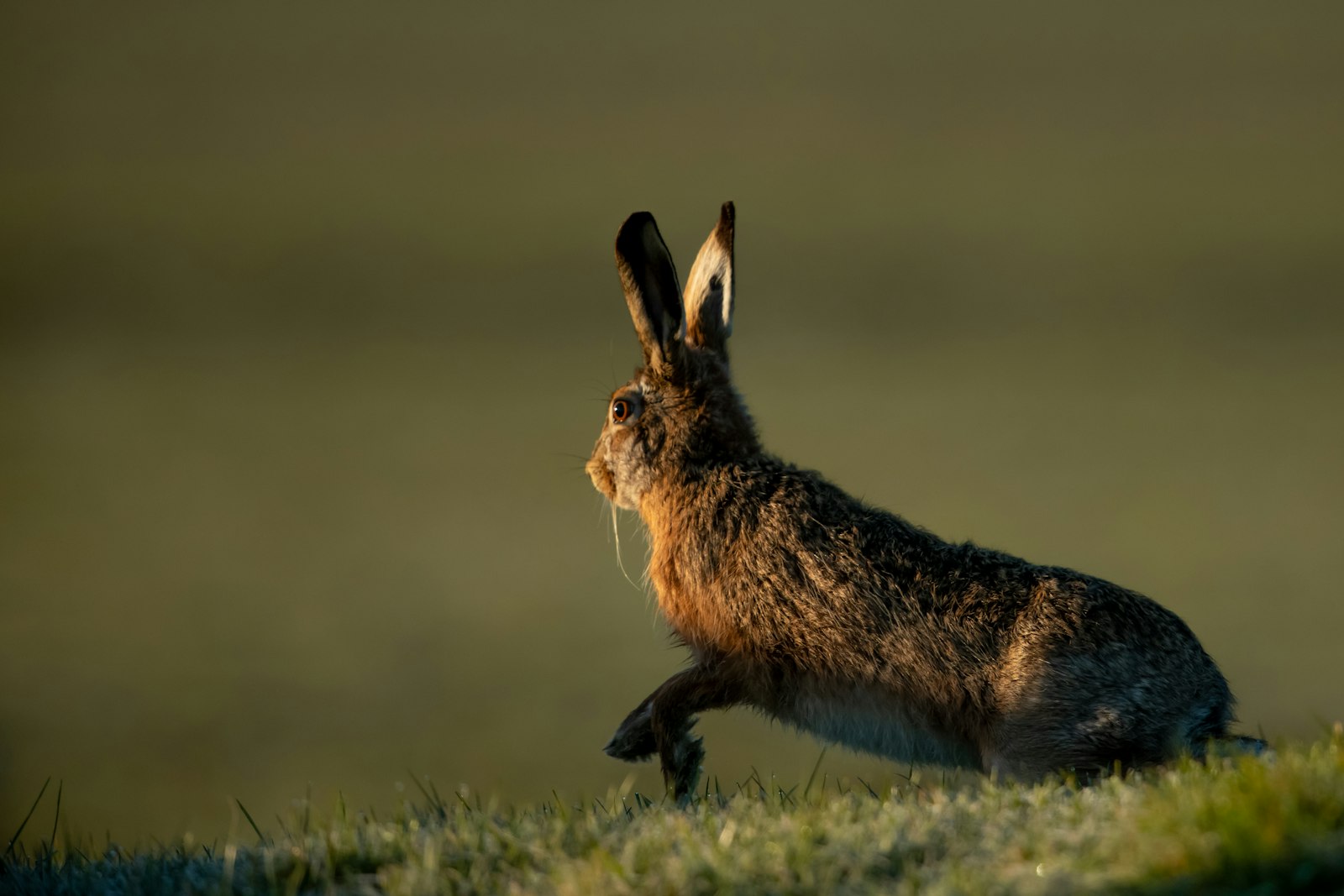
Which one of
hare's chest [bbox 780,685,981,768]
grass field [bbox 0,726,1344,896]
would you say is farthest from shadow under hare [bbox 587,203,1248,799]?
grass field [bbox 0,726,1344,896]

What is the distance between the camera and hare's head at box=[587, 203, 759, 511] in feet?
28.4

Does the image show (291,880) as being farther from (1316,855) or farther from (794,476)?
(794,476)

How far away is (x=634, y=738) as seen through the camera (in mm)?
8055

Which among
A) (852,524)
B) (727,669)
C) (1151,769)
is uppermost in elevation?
(852,524)

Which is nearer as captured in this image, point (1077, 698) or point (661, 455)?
point (1077, 698)

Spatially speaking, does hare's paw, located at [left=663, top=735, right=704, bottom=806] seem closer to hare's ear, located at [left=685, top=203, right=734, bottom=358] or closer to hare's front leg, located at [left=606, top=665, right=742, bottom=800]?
hare's front leg, located at [left=606, top=665, right=742, bottom=800]

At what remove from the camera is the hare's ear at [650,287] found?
8.48 m

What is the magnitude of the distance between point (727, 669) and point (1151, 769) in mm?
2448

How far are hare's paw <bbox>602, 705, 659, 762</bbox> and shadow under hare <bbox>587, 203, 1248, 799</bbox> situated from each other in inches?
0.4

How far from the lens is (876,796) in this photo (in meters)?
6.11

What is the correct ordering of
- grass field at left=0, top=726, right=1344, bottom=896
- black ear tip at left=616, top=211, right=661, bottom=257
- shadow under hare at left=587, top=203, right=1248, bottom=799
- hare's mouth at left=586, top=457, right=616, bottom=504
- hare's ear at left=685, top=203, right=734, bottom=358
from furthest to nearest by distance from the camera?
hare's mouth at left=586, top=457, right=616, bottom=504, hare's ear at left=685, top=203, right=734, bottom=358, black ear tip at left=616, top=211, right=661, bottom=257, shadow under hare at left=587, top=203, right=1248, bottom=799, grass field at left=0, top=726, right=1344, bottom=896

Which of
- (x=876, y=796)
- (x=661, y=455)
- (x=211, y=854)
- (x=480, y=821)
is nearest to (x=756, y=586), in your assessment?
(x=661, y=455)

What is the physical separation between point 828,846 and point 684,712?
3.33 meters

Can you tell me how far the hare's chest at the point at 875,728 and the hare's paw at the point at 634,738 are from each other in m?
0.98
